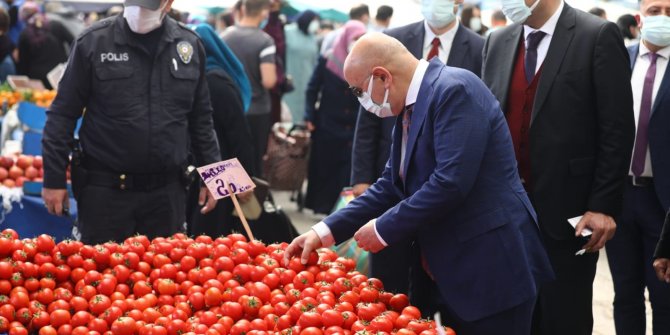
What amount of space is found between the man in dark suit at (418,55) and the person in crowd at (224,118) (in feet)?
3.46

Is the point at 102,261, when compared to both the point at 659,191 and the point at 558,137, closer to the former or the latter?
the point at 558,137

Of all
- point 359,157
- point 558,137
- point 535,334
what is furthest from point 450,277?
point 359,157

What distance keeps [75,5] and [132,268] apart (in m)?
15.8

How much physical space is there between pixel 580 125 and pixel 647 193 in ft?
3.00

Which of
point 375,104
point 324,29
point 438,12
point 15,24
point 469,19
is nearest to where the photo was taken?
point 375,104

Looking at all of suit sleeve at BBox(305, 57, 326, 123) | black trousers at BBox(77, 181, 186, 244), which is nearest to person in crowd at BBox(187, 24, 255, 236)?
black trousers at BBox(77, 181, 186, 244)

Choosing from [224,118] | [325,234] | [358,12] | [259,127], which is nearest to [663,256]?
[325,234]

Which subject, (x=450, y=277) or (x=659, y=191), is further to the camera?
(x=659, y=191)

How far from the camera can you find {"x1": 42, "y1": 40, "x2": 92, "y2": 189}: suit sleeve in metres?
4.83

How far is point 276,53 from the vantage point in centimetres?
1075

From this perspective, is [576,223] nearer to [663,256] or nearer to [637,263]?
[663,256]

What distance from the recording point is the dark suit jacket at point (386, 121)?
5.07 meters

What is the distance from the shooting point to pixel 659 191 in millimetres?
4734

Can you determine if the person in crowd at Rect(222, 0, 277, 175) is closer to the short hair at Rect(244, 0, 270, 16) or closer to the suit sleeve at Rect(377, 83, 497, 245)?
the short hair at Rect(244, 0, 270, 16)
